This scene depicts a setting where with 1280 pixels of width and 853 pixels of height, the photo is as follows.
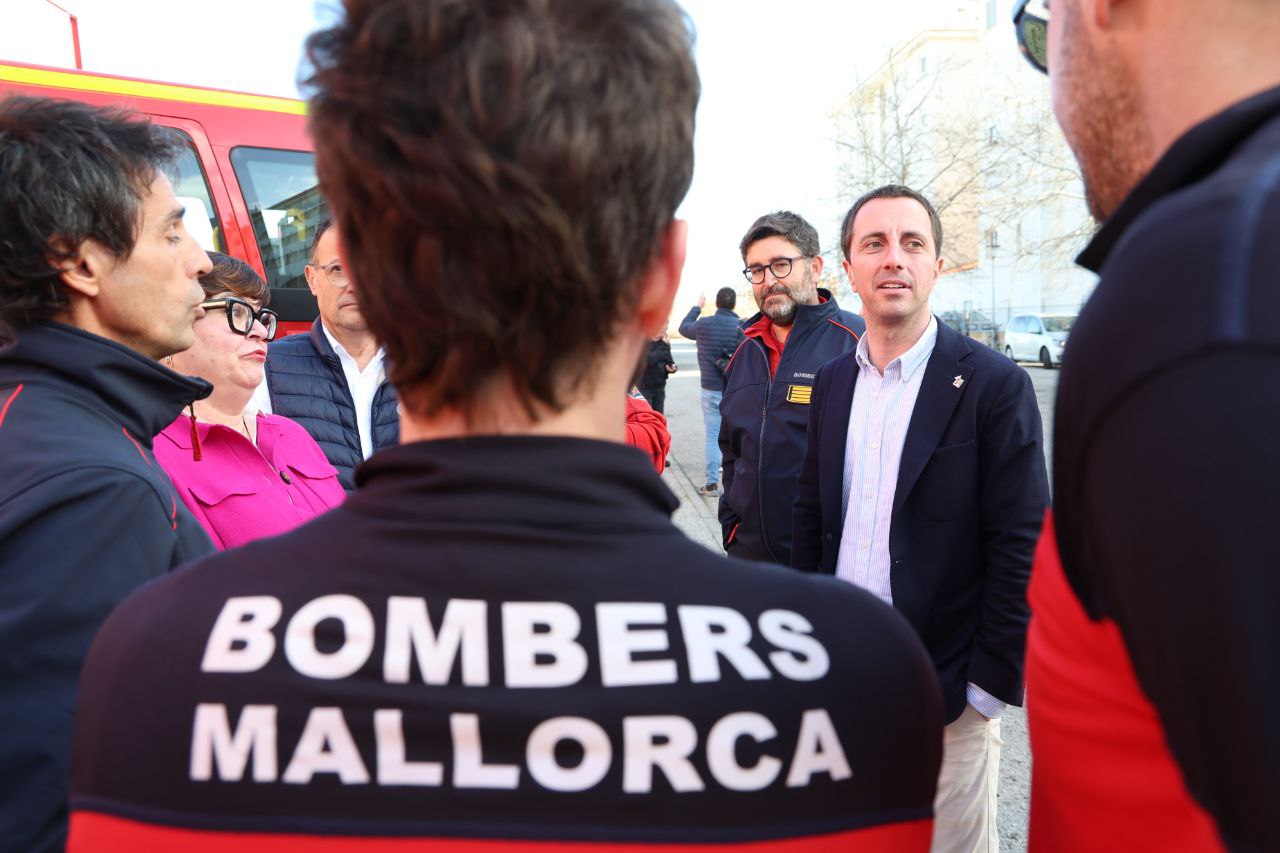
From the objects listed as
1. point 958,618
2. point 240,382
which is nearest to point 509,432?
point 958,618

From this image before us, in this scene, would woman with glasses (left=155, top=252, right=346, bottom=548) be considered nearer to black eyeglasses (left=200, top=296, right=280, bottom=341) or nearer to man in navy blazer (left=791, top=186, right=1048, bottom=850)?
black eyeglasses (left=200, top=296, right=280, bottom=341)

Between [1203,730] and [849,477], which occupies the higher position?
[1203,730]

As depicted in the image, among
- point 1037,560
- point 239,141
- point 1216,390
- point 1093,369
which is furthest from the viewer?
point 239,141

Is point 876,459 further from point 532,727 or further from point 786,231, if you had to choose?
point 532,727

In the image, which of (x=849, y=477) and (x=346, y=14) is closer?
(x=346, y=14)

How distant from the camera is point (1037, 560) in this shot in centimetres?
92

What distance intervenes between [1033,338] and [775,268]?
79.4 ft

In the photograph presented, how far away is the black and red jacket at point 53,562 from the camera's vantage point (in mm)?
1363

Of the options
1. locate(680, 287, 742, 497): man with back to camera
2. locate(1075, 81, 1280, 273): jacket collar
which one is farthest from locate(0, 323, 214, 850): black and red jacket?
locate(680, 287, 742, 497): man with back to camera

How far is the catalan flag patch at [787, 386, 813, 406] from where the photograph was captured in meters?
3.55

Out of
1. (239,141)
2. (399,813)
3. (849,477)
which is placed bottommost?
(849,477)

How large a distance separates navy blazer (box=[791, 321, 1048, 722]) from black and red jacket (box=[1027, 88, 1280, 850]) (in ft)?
5.46

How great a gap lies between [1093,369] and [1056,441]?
0.27 feet

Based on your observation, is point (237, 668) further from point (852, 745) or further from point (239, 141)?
point (239, 141)
